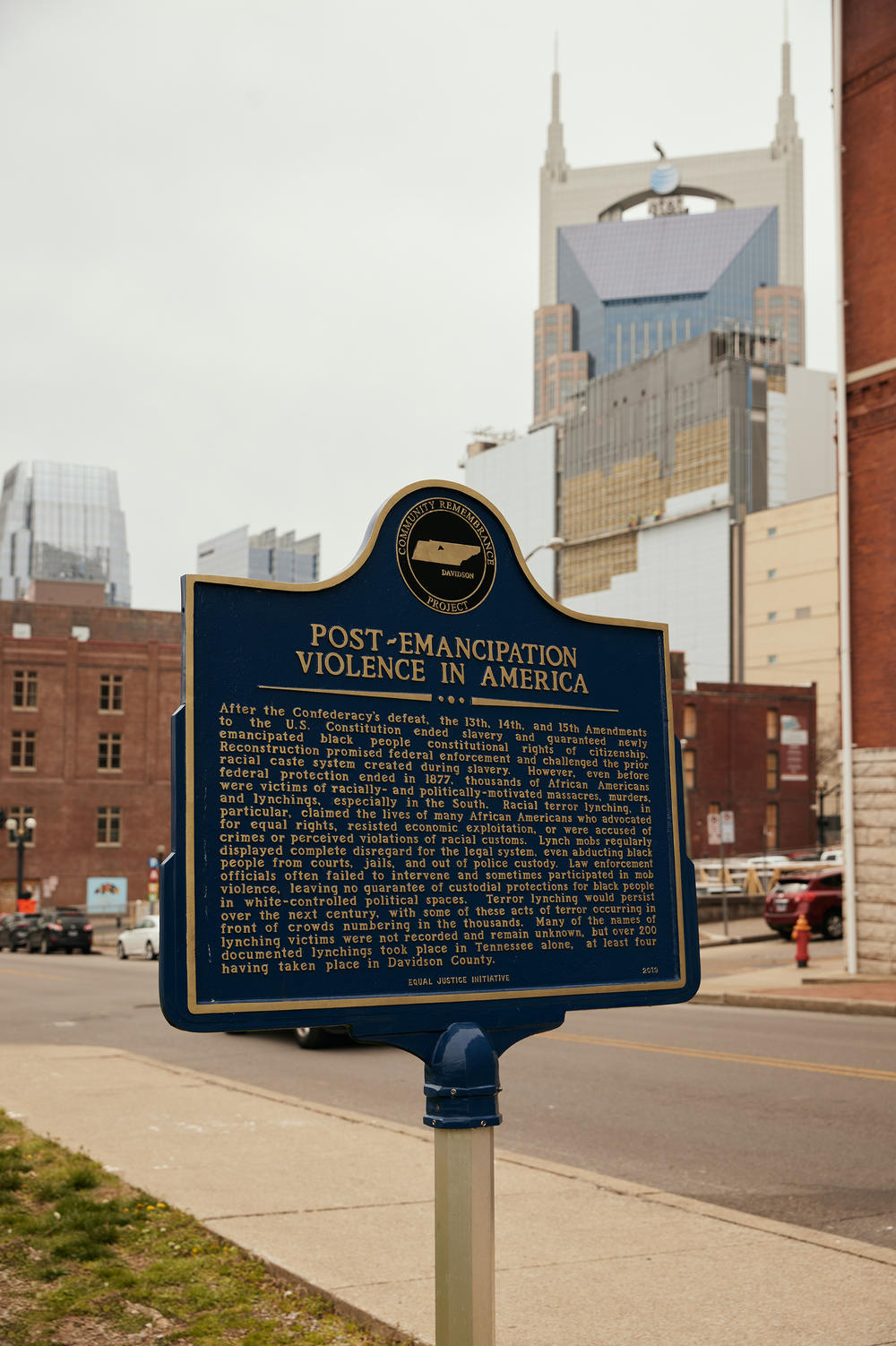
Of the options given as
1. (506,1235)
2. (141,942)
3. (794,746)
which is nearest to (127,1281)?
(506,1235)

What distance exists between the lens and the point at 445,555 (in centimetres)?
542

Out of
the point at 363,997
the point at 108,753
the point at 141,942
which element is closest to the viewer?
the point at 363,997

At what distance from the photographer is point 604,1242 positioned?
7.32 meters

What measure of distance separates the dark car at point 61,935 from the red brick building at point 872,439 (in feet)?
96.7

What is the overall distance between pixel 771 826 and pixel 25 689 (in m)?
49.9

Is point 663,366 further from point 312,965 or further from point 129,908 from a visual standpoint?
point 312,965

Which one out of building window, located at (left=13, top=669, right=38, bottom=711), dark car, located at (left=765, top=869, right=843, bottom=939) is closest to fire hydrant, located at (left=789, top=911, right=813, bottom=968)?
dark car, located at (left=765, top=869, right=843, bottom=939)

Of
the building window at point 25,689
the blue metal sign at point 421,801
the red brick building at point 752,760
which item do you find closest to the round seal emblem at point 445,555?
the blue metal sign at point 421,801

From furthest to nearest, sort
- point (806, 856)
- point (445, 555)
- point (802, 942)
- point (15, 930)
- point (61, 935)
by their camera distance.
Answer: point (806, 856) < point (15, 930) < point (61, 935) < point (802, 942) < point (445, 555)

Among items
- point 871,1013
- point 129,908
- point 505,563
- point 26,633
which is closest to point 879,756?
point 871,1013

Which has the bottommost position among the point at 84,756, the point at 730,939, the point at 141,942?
the point at 141,942

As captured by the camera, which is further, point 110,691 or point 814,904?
point 110,691

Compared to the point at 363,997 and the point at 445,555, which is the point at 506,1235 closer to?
the point at 363,997

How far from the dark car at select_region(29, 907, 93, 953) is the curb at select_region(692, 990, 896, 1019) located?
28742mm
